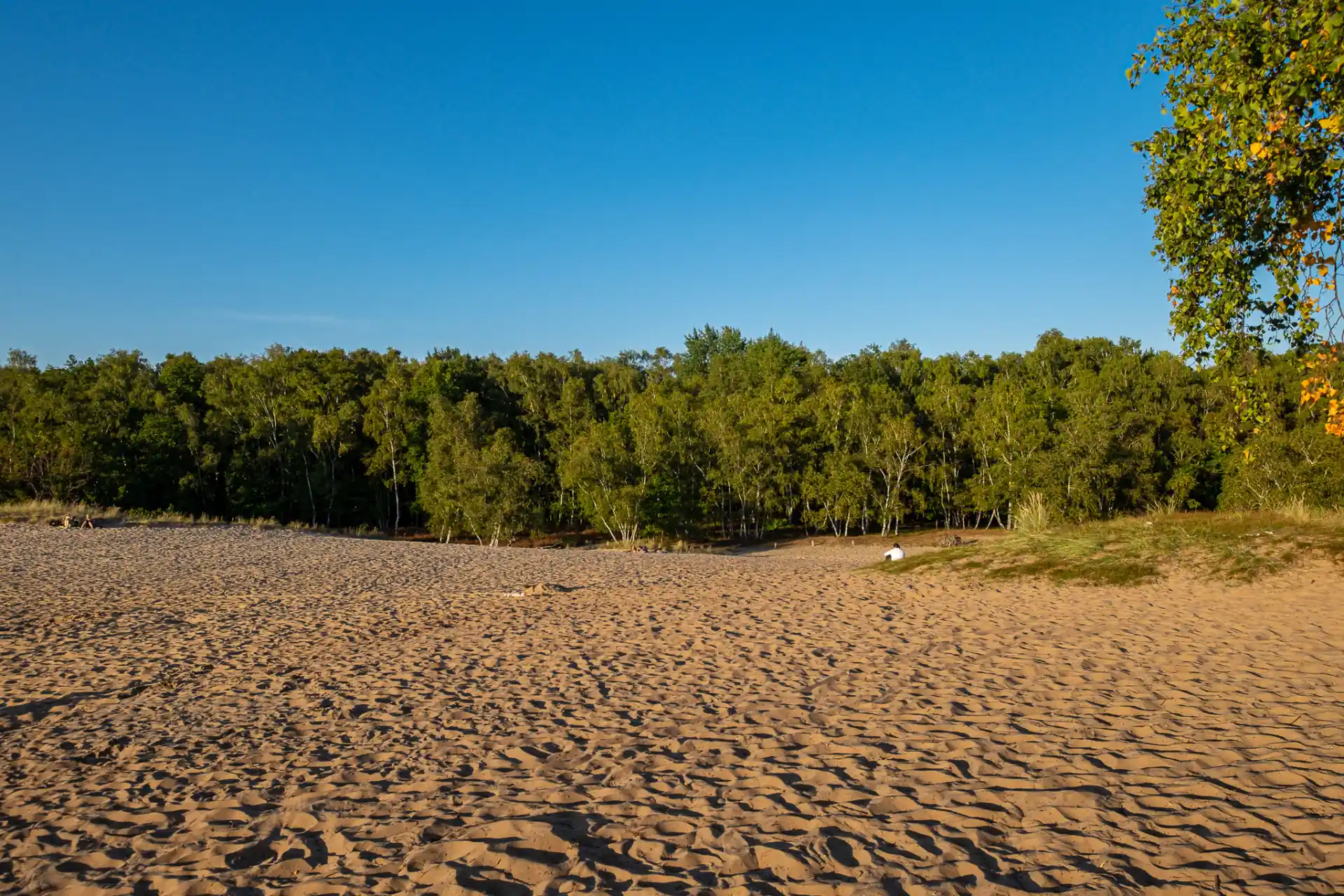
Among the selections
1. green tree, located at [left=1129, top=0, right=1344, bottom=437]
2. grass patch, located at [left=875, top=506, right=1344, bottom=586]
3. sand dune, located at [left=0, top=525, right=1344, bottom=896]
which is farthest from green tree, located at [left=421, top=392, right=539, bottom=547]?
green tree, located at [left=1129, top=0, right=1344, bottom=437]

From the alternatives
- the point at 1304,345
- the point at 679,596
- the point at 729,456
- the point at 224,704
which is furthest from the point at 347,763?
the point at 729,456

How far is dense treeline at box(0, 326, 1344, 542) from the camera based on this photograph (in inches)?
1826

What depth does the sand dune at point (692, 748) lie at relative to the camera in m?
4.38

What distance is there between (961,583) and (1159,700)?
8.09 meters

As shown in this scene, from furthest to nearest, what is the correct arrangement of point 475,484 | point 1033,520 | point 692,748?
point 475,484 < point 1033,520 < point 692,748

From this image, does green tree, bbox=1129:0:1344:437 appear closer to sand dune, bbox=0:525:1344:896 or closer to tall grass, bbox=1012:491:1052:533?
sand dune, bbox=0:525:1344:896

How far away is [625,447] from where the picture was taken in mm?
50656

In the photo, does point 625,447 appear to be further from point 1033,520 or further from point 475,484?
point 1033,520

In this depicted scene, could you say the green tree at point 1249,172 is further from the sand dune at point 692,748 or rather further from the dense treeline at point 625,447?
the dense treeline at point 625,447

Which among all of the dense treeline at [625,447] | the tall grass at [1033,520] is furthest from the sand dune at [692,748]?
the dense treeline at [625,447]

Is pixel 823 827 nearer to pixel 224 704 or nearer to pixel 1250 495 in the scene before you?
pixel 224 704

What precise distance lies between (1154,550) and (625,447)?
37527mm

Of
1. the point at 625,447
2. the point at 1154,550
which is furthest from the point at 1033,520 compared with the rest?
the point at 625,447

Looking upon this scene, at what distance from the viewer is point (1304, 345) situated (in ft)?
28.7
